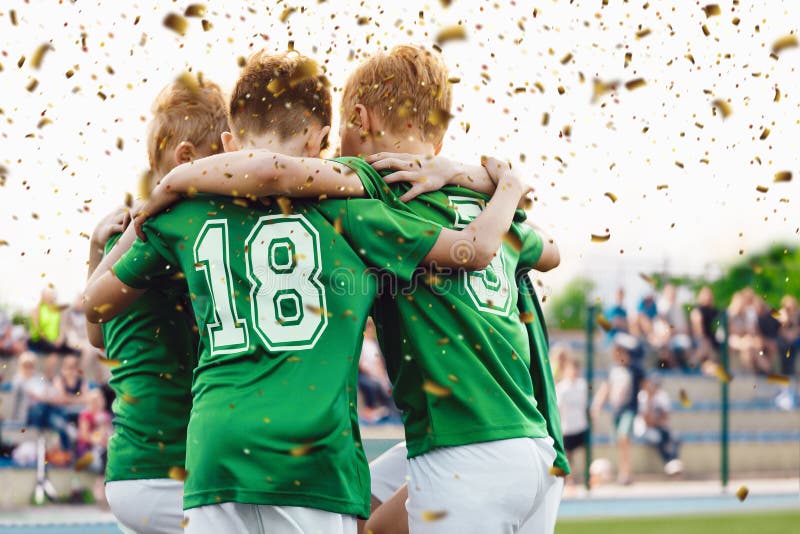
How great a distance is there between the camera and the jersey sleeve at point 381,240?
8.86 feet

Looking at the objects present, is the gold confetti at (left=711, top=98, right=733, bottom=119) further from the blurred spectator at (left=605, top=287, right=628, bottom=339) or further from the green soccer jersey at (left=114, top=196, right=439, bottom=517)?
the blurred spectator at (left=605, top=287, right=628, bottom=339)

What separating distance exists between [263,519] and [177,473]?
59 centimetres

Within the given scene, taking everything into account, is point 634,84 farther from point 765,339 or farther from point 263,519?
point 765,339

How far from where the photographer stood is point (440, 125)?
3.05 meters

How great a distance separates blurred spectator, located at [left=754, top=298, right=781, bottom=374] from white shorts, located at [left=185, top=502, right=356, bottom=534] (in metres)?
13.1

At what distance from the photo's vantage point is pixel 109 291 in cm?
301

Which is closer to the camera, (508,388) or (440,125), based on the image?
(508,388)

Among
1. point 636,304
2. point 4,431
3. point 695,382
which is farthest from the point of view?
point 695,382

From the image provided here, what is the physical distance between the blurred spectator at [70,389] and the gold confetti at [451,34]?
8.13m

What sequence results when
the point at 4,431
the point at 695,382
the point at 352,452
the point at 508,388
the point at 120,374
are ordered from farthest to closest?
1. the point at 695,382
2. the point at 4,431
3. the point at 120,374
4. the point at 508,388
5. the point at 352,452

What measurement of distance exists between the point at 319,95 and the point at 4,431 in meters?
8.97

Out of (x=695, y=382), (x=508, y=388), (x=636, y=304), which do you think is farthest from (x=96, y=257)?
(x=695, y=382)

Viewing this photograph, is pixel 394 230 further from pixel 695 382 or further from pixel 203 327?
pixel 695 382

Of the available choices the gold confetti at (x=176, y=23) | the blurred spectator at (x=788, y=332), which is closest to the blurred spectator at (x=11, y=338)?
the gold confetti at (x=176, y=23)
